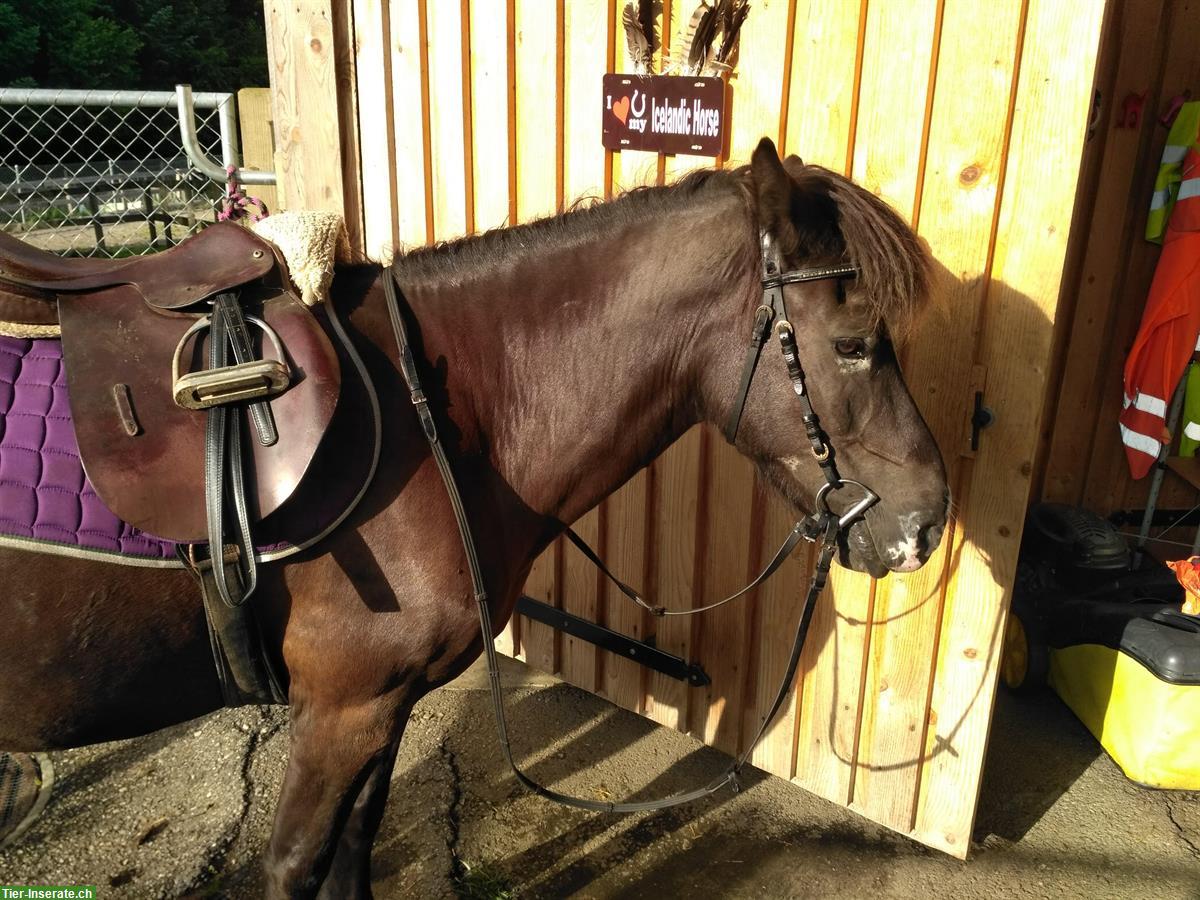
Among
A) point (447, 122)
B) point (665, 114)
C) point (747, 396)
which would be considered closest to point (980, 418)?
point (747, 396)

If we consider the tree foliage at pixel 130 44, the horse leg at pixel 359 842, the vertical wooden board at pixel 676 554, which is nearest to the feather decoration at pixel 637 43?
the vertical wooden board at pixel 676 554

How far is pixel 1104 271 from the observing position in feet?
12.1

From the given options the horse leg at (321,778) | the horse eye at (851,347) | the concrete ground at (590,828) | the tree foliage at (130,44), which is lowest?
the concrete ground at (590,828)

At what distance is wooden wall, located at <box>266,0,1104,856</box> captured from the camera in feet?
7.16

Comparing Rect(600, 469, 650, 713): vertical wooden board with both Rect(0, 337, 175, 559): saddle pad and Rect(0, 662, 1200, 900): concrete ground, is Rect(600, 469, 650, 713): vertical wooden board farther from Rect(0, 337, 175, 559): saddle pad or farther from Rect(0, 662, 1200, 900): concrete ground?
Rect(0, 337, 175, 559): saddle pad

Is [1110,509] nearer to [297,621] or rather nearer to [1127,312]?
[1127,312]

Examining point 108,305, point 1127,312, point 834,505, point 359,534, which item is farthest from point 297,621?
point 1127,312

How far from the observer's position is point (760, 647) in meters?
2.96

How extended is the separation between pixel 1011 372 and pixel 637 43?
59.1 inches

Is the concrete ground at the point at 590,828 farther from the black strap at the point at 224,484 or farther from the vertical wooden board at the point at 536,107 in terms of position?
the vertical wooden board at the point at 536,107

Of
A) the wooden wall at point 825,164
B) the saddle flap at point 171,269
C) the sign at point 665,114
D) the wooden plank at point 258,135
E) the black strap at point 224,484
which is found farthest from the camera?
the wooden plank at point 258,135

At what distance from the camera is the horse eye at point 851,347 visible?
1715 mm

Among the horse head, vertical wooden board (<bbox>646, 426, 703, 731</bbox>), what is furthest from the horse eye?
vertical wooden board (<bbox>646, 426, 703, 731</bbox>)

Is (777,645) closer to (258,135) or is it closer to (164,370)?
(164,370)
